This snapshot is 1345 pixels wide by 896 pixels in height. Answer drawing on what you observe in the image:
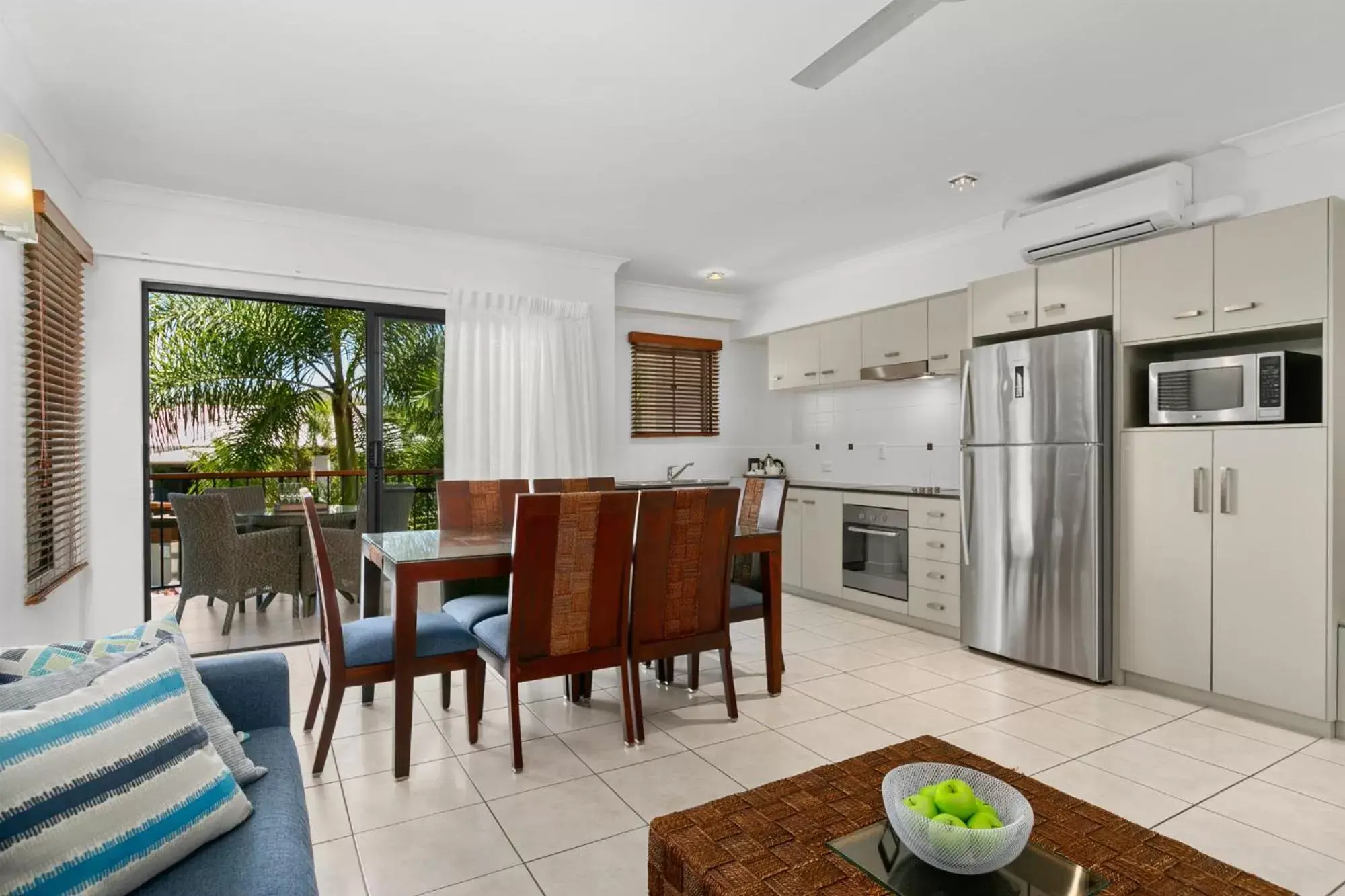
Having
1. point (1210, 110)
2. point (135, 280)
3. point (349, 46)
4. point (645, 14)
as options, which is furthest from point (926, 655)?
point (135, 280)

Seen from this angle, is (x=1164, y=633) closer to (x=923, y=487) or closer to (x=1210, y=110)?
(x=923, y=487)

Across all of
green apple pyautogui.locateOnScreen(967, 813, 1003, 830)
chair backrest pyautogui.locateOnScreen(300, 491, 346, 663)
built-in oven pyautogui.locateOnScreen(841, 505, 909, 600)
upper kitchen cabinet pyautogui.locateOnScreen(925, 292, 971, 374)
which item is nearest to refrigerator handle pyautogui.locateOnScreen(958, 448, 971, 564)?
built-in oven pyautogui.locateOnScreen(841, 505, 909, 600)

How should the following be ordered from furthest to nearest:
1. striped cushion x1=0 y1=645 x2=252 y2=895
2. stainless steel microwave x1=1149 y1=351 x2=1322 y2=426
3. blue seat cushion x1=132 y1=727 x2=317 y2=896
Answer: stainless steel microwave x1=1149 y1=351 x2=1322 y2=426, blue seat cushion x1=132 y1=727 x2=317 y2=896, striped cushion x1=0 y1=645 x2=252 y2=895

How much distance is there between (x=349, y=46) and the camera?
2455 millimetres

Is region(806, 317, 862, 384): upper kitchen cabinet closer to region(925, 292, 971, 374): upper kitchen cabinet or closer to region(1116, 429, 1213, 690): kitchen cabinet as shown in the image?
region(925, 292, 971, 374): upper kitchen cabinet

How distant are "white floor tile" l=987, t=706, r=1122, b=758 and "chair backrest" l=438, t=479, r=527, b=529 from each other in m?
2.51

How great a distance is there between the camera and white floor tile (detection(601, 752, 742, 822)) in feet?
7.68

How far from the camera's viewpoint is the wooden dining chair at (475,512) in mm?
3648

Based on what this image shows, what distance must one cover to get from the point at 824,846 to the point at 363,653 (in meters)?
1.83

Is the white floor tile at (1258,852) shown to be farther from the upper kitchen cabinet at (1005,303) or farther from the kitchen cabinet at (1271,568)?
the upper kitchen cabinet at (1005,303)

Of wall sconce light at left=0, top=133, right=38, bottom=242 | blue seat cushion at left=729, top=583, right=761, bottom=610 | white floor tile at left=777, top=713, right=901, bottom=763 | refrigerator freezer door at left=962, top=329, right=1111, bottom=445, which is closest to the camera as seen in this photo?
wall sconce light at left=0, top=133, right=38, bottom=242

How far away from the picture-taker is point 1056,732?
2.92 m

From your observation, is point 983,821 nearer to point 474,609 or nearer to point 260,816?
point 260,816

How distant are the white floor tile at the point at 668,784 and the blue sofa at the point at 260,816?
111cm
